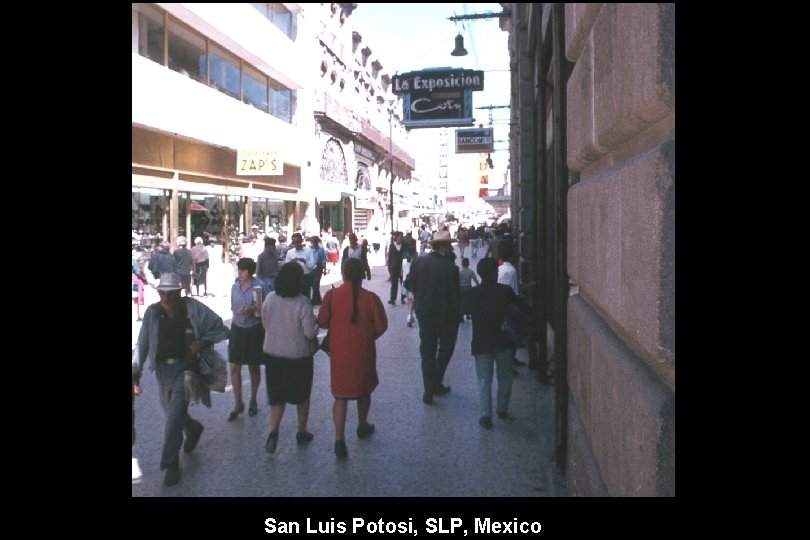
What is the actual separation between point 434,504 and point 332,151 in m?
36.3

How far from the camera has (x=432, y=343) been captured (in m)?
6.96

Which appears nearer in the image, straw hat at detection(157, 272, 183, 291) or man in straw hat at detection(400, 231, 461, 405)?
straw hat at detection(157, 272, 183, 291)

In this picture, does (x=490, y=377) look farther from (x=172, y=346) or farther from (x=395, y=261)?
(x=395, y=261)

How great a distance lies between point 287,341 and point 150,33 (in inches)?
664

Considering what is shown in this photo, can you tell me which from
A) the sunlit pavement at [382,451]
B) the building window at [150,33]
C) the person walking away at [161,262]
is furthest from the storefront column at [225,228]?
the sunlit pavement at [382,451]

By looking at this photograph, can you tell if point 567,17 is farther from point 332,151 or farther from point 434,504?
point 332,151

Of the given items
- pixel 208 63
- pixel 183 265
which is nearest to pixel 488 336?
pixel 183 265

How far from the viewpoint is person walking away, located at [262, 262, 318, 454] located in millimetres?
5445

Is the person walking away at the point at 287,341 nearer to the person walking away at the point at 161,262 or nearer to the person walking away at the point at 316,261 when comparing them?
the person walking away at the point at 316,261

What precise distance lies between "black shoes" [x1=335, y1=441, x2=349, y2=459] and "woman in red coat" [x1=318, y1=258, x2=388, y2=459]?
124 mm

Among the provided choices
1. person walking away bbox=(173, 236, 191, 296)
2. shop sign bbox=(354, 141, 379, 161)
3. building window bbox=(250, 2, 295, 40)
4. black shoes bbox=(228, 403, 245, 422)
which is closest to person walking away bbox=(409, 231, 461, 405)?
black shoes bbox=(228, 403, 245, 422)

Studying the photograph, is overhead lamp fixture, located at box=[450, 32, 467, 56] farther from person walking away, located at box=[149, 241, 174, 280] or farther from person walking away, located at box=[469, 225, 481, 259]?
person walking away, located at box=[469, 225, 481, 259]

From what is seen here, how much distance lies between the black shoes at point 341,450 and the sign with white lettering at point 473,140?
701 inches
